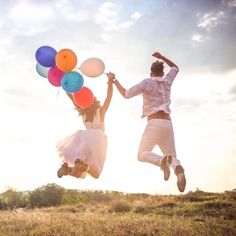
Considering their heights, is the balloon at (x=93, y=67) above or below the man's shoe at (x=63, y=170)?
above

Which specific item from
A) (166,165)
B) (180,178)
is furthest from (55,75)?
(180,178)

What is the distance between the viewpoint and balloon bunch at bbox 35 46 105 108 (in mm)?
9008

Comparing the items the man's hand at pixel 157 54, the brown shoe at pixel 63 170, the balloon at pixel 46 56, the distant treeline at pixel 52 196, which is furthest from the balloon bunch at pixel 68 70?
the distant treeline at pixel 52 196

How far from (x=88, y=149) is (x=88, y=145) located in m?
0.09

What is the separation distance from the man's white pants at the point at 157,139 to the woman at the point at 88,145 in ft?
3.81

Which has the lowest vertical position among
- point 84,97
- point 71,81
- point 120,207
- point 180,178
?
point 180,178

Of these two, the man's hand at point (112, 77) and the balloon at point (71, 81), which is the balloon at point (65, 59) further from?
the man's hand at point (112, 77)

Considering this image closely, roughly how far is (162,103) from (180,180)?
1.67m

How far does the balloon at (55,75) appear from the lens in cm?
945

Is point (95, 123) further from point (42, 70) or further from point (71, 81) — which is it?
point (42, 70)

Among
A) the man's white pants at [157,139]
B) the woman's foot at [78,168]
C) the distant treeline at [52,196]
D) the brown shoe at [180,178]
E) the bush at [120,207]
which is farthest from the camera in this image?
the distant treeline at [52,196]

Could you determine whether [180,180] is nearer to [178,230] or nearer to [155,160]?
[155,160]

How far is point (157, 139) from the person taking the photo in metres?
8.38

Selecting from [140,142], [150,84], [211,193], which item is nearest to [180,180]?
[140,142]
